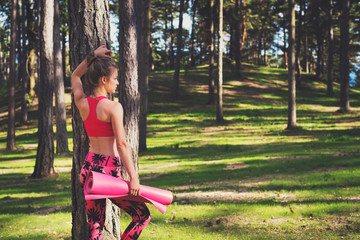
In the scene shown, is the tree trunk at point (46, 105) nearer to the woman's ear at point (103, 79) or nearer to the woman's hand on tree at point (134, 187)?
the woman's ear at point (103, 79)

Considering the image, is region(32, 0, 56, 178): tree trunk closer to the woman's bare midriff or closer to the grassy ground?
the grassy ground

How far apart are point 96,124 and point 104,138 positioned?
17 centimetres

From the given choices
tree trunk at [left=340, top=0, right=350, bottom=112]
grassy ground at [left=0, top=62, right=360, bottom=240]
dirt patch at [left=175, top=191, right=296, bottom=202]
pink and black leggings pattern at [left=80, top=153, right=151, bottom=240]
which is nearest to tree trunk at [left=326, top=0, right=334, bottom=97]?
tree trunk at [left=340, top=0, right=350, bottom=112]

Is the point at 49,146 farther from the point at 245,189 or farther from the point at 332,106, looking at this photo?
the point at 332,106

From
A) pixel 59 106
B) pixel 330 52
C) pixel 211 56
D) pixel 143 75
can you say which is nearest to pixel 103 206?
pixel 143 75

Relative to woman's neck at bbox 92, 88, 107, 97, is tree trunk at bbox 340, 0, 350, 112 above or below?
above

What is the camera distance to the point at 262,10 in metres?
51.6

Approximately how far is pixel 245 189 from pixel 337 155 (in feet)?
17.3

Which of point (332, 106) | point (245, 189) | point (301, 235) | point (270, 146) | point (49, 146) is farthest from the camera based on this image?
point (332, 106)

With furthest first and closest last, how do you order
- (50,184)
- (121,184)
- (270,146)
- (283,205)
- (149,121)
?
(149,121), (270,146), (50,184), (283,205), (121,184)

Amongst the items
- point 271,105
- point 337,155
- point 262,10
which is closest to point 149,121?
point 271,105

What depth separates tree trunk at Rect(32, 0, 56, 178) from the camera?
13.7 metres

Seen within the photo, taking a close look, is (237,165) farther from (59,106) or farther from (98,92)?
(59,106)

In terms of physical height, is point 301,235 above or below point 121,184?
below
